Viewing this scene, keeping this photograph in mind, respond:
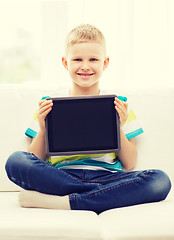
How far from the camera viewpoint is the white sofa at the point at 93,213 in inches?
34.9

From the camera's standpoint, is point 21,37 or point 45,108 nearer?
point 45,108

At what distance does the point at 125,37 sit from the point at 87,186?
1.46m

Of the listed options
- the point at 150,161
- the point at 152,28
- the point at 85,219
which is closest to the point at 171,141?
the point at 150,161

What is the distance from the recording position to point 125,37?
2.36 metres

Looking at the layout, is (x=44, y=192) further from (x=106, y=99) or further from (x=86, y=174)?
(x=106, y=99)

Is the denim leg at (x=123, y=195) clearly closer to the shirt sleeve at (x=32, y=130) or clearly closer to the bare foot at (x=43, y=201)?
the bare foot at (x=43, y=201)

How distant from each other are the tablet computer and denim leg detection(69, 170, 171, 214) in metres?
0.17

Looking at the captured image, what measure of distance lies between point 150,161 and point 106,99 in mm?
403

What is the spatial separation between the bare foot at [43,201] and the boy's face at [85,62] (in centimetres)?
54

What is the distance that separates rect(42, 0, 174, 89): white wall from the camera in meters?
2.33

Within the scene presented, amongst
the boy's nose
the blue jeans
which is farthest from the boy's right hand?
the boy's nose

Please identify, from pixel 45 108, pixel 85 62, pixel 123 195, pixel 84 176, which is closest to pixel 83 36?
pixel 85 62

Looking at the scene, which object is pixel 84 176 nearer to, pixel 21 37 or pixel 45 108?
pixel 45 108

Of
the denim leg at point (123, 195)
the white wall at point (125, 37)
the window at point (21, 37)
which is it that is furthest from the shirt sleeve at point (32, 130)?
the window at point (21, 37)
